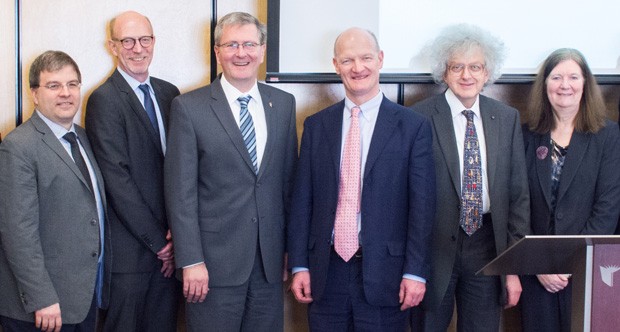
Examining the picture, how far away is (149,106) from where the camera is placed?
125 inches

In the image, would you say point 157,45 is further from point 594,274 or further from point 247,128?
point 594,274

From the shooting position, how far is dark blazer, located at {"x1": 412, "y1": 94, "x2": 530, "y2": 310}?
298 cm

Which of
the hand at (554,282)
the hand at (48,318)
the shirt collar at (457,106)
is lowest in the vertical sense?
the hand at (48,318)

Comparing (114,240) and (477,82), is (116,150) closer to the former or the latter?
(114,240)

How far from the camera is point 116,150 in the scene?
3.02m

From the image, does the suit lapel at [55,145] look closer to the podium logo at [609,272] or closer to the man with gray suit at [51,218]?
the man with gray suit at [51,218]

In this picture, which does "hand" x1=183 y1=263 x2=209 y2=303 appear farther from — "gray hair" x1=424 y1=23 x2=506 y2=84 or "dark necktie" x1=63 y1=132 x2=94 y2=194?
"gray hair" x1=424 y1=23 x2=506 y2=84

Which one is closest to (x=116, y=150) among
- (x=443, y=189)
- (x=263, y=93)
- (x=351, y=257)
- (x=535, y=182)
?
(x=263, y=93)

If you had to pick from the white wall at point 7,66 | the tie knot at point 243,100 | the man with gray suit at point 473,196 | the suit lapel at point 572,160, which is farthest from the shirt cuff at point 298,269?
the white wall at point 7,66

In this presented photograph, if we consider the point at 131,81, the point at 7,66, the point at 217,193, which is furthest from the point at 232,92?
the point at 7,66

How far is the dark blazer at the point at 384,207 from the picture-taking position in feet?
8.91

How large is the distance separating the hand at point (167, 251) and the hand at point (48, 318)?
502 mm

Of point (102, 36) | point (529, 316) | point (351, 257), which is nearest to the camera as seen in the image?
point (351, 257)

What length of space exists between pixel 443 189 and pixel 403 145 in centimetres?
37
